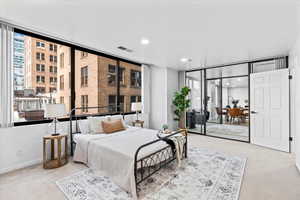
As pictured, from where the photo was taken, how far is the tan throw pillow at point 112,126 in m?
3.30

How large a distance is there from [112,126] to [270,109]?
4272 millimetres

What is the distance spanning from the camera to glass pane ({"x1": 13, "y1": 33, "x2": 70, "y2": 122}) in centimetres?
279

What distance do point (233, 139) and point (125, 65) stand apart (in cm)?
456

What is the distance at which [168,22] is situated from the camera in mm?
2336

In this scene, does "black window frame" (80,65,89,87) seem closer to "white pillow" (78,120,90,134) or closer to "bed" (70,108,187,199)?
"white pillow" (78,120,90,134)

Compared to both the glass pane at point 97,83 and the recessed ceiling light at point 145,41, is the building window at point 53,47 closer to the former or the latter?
the glass pane at point 97,83

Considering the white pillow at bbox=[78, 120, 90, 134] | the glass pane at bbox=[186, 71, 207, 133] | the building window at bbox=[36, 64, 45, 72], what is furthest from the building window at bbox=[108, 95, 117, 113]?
the glass pane at bbox=[186, 71, 207, 133]

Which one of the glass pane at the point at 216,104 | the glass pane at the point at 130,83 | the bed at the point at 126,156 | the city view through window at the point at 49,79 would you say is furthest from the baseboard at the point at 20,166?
the glass pane at the point at 216,104

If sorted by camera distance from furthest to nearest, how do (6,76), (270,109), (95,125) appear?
1. (270,109)
2. (95,125)
3. (6,76)

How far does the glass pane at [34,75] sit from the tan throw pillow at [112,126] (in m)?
1.06

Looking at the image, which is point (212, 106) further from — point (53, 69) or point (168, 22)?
point (53, 69)

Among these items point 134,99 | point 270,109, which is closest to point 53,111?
point 134,99

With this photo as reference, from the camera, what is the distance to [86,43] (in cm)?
335

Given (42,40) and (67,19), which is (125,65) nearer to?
(42,40)
